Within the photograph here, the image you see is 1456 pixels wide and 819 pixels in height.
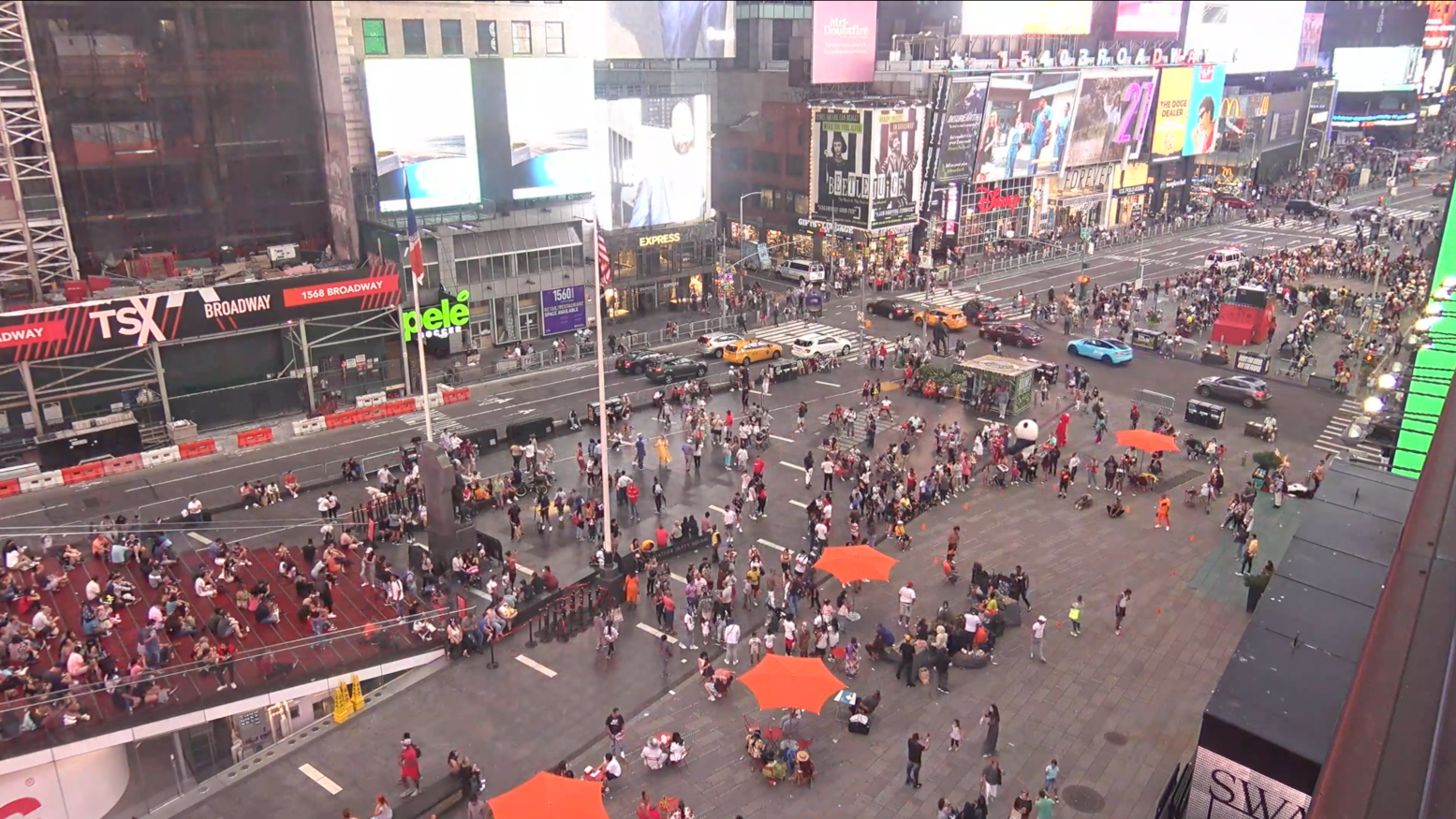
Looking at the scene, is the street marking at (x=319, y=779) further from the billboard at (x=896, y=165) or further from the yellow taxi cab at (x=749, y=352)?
the billboard at (x=896, y=165)

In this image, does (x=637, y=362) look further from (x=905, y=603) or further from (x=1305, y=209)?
(x=1305, y=209)

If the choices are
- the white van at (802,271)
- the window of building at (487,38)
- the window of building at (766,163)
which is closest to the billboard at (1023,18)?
the window of building at (766,163)

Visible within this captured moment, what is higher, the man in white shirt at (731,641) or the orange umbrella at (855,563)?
the orange umbrella at (855,563)

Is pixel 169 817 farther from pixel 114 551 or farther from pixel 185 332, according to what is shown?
pixel 185 332

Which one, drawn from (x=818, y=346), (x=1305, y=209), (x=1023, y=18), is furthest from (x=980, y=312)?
(x=1305, y=209)

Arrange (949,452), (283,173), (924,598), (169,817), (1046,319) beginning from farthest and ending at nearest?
(1046,319) < (283,173) < (949,452) < (924,598) < (169,817)

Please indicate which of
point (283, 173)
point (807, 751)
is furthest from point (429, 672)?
point (283, 173)

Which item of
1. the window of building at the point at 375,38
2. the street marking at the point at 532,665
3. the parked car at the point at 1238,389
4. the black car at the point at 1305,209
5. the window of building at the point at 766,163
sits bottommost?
the street marking at the point at 532,665
